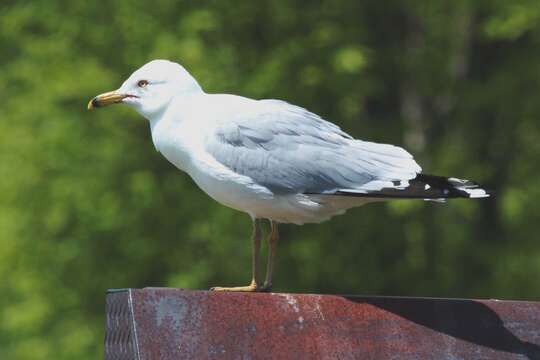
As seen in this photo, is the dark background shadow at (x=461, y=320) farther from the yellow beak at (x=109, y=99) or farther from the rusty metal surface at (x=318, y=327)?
the yellow beak at (x=109, y=99)

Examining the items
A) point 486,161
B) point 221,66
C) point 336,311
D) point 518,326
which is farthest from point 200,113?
point 486,161

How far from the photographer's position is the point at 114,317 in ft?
11.3

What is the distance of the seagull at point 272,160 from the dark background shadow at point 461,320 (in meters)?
0.37

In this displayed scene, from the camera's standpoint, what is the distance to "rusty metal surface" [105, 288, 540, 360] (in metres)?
3.32

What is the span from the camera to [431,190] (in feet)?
12.4

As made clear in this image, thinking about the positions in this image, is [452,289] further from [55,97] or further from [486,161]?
[55,97]

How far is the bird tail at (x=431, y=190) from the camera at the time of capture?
374cm

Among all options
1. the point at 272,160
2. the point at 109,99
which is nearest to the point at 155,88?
the point at 109,99

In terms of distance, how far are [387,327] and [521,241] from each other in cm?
651

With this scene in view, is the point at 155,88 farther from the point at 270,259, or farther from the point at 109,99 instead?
the point at 270,259

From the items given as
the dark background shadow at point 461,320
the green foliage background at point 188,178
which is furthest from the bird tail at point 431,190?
the green foliage background at point 188,178

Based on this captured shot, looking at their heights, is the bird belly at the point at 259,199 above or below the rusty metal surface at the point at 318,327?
above

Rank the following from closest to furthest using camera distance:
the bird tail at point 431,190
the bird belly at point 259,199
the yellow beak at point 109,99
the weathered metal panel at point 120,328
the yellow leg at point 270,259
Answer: the weathered metal panel at point 120,328 < the bird tail at point 431,190 < the bird belly at point 259,199 < the yellow leg at point 270,259 < the yellow beak at point 109,99

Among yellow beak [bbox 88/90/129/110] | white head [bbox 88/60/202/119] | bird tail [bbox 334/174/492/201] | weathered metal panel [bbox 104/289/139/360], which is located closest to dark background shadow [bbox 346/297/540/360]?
bird tail [bbox 334/174/492/201]
